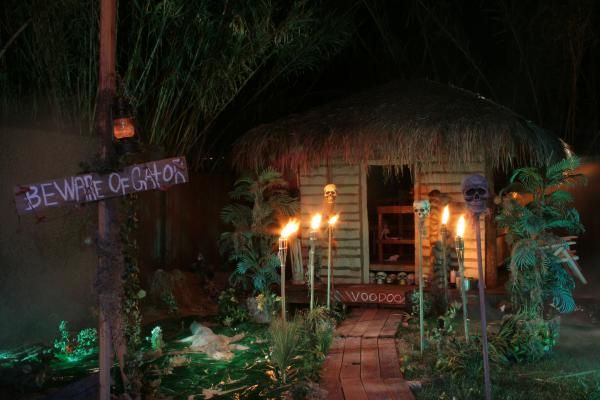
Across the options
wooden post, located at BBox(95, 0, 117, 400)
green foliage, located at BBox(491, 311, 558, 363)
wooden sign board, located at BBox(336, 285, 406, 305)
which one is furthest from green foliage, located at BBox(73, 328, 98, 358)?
green foliage, located at BBox(491, 311, 558, 363)

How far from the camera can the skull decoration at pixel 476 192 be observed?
17.7 ft

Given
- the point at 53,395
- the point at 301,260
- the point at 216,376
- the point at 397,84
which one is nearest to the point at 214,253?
the point at 301,260

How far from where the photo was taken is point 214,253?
12.5m

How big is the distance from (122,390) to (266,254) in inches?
172

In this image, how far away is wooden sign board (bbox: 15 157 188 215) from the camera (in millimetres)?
4379

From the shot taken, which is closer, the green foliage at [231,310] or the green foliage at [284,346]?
the green foliage at [284,346]

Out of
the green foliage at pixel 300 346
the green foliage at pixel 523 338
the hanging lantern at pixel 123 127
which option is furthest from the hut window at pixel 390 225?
the hanging lantern at pixel 123 127

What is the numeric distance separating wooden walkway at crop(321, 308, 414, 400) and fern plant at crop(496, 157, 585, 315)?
1.70 m

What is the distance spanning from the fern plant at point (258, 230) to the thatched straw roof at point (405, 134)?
0.59 m

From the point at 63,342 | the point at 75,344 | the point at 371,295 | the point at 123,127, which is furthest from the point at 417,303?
the point at 123,127

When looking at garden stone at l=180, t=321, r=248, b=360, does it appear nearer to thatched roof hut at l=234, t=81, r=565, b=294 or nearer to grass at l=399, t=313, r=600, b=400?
grass at l=399, t=313, r=600, b=400

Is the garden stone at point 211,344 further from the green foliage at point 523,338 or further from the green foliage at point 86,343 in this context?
the green foliage at point 523,338

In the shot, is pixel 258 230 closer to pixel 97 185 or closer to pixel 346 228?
pixel 346 228

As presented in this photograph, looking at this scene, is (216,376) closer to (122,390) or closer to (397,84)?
(122,390)
